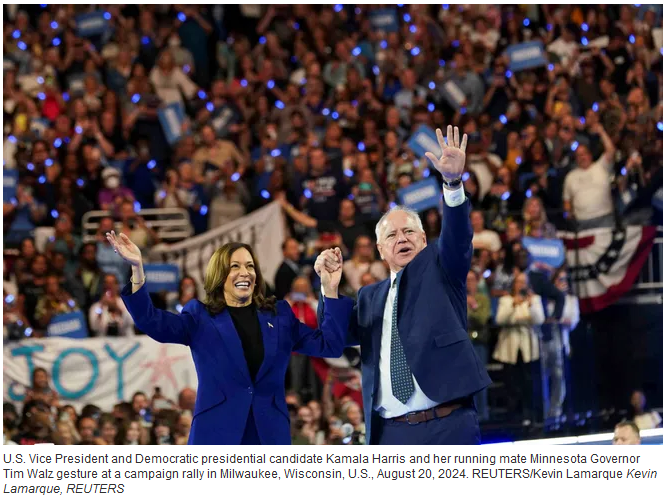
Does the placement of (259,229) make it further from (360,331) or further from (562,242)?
(360,331)

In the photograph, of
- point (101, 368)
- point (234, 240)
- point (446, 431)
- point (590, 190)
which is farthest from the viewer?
point (234, 240)

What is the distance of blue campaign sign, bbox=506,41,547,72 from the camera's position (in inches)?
429

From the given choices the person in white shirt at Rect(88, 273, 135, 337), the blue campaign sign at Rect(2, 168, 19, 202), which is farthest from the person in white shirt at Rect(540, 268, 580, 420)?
the blue campaign sign at Rect(2, 168, 19, 202)

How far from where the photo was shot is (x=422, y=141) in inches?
385

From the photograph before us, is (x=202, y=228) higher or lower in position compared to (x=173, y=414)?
higher

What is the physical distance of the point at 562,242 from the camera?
28.9ft

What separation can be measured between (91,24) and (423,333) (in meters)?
8.55

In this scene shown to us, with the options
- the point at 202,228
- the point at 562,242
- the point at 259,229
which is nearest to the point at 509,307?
the point at 562,242

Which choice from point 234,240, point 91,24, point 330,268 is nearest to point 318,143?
point 234,240

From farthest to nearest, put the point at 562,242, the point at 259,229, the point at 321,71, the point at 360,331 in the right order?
the point at 321,71 < the point at 259,229 < the point at 562,242 < the point at 360,331

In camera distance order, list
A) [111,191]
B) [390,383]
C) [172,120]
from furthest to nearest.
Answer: [172,120] → [111,191] → [390,383]

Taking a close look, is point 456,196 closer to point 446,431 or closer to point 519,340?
point 446,431

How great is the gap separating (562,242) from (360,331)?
432 cm

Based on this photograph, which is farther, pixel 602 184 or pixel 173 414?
pixel 602 184
